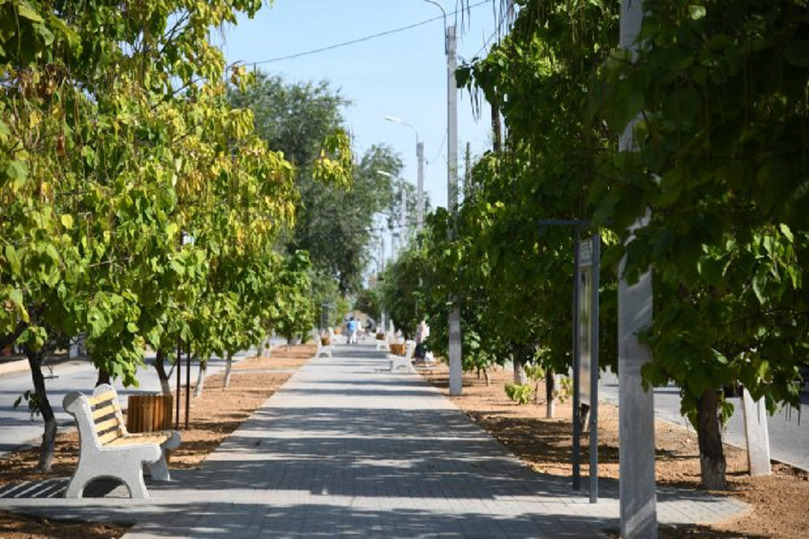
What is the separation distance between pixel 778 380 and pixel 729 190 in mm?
1862

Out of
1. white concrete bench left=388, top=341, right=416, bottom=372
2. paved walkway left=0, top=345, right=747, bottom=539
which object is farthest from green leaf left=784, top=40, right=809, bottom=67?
white concrete bench left=388, top=341, right=416, bottom=372

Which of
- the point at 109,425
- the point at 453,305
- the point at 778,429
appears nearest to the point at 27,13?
the point at 109,425

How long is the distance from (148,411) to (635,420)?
8.24 meters

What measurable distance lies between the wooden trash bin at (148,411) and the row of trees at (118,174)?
3.20 feet

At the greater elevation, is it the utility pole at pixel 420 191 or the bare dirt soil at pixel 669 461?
the utility pole at pixel 420 191

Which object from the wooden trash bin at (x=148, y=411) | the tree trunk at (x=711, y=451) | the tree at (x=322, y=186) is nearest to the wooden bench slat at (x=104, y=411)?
the wooden trash bin at (x=148, y=411)

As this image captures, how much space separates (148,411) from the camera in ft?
54.5

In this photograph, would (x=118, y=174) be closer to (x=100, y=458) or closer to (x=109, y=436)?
(x=100, y=458)

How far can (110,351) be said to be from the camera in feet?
41.3

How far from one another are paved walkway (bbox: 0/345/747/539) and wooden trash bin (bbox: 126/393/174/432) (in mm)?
803

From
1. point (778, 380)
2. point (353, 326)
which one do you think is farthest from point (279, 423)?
point (353, 326)

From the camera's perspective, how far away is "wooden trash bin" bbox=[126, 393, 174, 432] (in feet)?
54.5

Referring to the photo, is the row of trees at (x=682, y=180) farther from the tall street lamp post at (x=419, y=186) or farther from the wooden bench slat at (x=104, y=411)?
the tall street lamp post at (x=419, y=186)

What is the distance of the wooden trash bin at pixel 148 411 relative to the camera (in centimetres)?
1661
